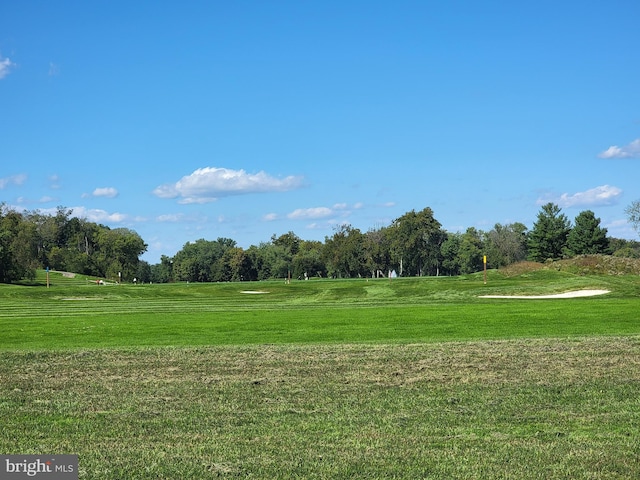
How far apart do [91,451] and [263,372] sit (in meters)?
5.67

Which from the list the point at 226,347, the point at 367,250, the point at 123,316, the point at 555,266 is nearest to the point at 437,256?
the point at 367,250

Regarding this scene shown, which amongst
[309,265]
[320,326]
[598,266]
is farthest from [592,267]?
[309,265]

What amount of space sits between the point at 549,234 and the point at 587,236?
204 inches

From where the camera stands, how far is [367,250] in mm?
134875

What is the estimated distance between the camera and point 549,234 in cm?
10575

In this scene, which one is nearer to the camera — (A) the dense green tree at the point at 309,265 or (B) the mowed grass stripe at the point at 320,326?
(B) the mowed grass stripe at the point at 320,326

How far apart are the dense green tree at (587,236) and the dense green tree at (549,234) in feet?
8.02

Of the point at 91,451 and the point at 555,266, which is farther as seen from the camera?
the point at 555,266

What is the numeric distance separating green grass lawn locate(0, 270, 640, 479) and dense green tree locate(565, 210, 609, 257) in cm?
8531

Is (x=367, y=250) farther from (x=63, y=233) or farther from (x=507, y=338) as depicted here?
(x=507, y=338)

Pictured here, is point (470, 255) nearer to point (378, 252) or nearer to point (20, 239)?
point (378, 252)

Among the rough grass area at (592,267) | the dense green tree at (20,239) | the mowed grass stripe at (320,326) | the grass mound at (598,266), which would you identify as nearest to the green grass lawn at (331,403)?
the mowed grass stripe at (320,326)

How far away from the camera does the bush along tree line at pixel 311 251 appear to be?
4906 inches

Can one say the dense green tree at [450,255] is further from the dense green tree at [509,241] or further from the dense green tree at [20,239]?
the dense green tree at [20,239]
